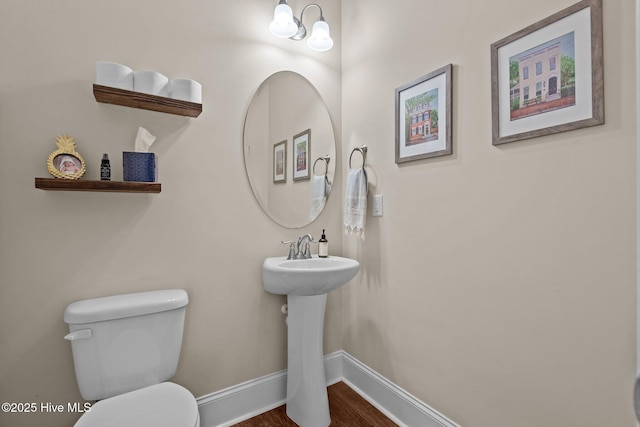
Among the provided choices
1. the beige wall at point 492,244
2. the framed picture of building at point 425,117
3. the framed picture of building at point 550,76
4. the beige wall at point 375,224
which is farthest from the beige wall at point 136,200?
the framed picture of building at point 550,76

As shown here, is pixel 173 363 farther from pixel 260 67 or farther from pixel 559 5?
pixel 559 5

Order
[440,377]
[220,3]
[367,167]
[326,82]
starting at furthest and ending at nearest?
[326,82] < [367,167] < [220,3] < [440,377]

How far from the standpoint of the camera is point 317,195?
199 centimetres

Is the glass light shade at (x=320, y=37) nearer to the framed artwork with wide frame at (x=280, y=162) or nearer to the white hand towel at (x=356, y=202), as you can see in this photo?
the framed artwork with wide frame at (x=280, y=162)

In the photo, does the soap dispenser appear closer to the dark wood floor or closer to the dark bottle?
the dark wood floor

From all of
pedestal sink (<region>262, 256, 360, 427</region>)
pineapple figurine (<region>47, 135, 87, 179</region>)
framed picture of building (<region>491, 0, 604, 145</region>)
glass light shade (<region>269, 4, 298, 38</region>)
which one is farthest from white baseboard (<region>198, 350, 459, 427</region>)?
glass light shade (<region>269, 4, 298, 38</region>)

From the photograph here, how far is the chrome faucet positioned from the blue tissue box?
2.61 ft

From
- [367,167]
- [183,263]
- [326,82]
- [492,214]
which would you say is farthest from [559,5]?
[183,263]

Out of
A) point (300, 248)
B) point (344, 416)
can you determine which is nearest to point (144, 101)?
point (300, 248)

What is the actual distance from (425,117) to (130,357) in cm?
169

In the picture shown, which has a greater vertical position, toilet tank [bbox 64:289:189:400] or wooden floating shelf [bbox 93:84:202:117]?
wooden floating shelf [bbox 93:84:202:117]

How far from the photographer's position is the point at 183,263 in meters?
1.55

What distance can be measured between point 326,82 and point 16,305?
195cm

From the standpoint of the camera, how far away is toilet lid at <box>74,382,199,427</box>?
102 cm
